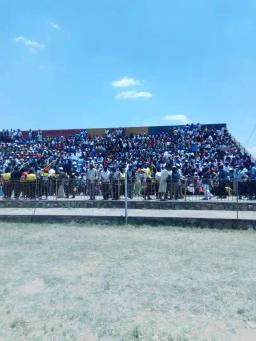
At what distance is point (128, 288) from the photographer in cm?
666

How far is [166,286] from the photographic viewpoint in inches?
267

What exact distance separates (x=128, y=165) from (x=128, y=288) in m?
16.1

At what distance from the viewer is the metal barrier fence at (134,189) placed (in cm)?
1709

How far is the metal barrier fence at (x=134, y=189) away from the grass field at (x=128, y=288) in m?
5.67

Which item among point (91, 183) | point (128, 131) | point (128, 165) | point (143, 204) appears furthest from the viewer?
point (128, 131)

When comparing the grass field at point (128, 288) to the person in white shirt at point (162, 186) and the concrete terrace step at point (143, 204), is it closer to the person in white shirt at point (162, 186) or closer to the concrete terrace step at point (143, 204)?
the concrete terrace step at point (143, 204)

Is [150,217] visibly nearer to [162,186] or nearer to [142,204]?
[142,204]

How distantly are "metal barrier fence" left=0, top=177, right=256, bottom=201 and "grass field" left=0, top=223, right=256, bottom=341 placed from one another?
5.67 m

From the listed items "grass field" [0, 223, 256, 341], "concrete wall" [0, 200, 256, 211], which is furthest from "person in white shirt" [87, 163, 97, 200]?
"grass field" [0, 223, 256, 341]

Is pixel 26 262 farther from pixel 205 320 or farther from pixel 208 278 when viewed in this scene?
pixel 205 320

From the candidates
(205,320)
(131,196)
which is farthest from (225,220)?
(205,320)

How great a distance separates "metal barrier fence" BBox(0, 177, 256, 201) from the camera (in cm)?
1709

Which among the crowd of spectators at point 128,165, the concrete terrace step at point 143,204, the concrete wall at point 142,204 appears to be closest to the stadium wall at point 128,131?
the crowd of spectators at point 128,165

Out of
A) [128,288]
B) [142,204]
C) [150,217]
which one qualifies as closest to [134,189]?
[142,204]
